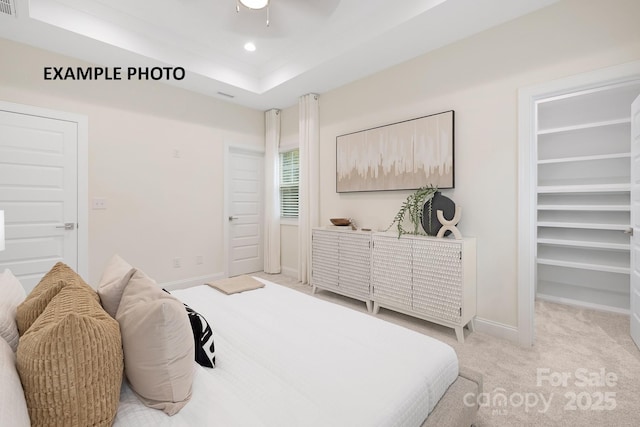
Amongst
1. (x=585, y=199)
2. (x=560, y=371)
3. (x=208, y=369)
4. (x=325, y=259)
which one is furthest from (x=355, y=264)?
(x=585, y=199)

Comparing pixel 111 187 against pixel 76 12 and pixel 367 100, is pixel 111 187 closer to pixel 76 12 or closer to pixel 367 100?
pixel 76 12

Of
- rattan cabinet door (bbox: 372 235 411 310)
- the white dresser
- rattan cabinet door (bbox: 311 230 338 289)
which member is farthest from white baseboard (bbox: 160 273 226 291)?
rattan cabinet door (bbox: 372 235 411 310)

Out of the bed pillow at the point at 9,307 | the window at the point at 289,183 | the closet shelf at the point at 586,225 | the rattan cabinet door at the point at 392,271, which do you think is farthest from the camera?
the window at the point at 289,183

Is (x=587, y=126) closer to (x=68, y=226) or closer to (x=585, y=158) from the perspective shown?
(x=585, y=158)

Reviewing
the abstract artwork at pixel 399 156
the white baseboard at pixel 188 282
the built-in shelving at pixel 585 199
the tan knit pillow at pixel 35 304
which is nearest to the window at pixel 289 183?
the abstract artwork at pixel 399 156

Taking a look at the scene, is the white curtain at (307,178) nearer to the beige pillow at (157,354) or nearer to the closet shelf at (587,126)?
the closet shelf at (587,126)

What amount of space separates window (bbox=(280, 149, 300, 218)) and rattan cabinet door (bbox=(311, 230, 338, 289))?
1.08 m

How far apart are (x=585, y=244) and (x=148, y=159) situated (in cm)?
510

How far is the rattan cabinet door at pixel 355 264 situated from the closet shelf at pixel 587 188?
215 centimetres

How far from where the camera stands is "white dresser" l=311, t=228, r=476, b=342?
248 cm

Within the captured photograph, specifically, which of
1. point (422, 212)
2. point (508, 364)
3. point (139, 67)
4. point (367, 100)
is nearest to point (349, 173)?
point (367, 100)

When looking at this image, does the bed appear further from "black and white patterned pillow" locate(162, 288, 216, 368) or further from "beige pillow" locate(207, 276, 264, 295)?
"beige pillow" locate(207, 276, 264, 295)

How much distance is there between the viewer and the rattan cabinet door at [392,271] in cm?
278

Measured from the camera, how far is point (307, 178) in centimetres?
416
